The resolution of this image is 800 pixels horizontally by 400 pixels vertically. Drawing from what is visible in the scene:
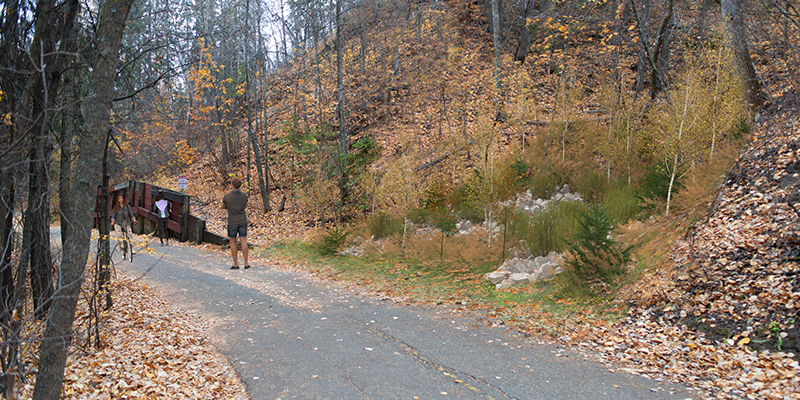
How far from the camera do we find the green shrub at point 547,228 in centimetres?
963

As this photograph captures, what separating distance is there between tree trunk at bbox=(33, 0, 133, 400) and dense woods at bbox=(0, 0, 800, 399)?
1 cm

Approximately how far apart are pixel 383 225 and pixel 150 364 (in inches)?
373

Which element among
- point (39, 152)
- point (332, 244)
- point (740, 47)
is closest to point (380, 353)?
point (39, 152)

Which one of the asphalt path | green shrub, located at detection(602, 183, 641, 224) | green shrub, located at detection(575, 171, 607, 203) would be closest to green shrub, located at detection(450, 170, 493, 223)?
green shrub, located at detection(602, 183, 641, 224)

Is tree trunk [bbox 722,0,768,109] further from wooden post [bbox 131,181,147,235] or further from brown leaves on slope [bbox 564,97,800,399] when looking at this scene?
wooden post [bbox 131,181,147,235]

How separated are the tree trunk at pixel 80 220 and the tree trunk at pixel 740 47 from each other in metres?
12.9

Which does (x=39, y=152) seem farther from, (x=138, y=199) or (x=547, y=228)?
(x=138, y=199)

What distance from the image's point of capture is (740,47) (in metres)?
11.2

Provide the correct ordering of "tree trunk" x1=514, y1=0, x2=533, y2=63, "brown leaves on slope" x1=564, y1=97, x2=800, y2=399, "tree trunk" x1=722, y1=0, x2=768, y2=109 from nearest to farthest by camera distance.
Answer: "brown leaves on slope" x1=564, y1=97, x2=800, y2=399
"tree trunk" x1=722, y1=0, x2=768, y2=109
"tree trunk" x1=514, y1=0, x2=533, y2=63

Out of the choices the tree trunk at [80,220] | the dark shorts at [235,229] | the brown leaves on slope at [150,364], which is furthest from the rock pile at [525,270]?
the tree trunk at [80,220]

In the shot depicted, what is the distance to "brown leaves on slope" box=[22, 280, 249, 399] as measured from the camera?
417 cm

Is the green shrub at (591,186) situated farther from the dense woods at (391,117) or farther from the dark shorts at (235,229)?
the dark shorts at (235,229)

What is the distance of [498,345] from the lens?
5.42 metres

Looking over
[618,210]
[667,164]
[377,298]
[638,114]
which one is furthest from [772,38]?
[377,298]
